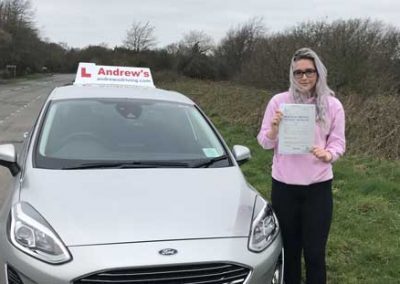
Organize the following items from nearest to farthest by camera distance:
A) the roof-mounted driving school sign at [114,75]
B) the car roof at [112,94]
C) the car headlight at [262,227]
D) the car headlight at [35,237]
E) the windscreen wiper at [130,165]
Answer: the car headlight at [35,237], the car headlight at [262,227], the windscreen wiper at [130,165], the car roof at [112,94], the roof-mounted driving school sign at [114,75]

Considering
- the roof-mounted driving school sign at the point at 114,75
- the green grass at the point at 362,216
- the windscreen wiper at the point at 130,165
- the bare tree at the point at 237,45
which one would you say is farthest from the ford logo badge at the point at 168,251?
the bare tree at the point at 237,45

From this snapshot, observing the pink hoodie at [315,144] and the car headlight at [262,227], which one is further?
the pink hoodie at [315,144]

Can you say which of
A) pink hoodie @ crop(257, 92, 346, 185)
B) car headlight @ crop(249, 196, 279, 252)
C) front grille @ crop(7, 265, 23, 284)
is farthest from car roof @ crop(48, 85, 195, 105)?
front grille @ crop(7, 265, 23, 284)

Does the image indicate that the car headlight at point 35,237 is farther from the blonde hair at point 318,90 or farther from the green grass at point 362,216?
the green grass at point 362,216

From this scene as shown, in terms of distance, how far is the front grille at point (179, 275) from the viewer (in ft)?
9.50

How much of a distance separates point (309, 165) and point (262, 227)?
598mm

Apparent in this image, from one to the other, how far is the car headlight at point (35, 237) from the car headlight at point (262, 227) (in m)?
1.06

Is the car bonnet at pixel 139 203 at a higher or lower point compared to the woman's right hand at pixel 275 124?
lower

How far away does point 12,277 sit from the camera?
311 centimetres

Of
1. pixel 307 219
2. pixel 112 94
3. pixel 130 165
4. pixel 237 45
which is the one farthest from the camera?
pixel 237 45

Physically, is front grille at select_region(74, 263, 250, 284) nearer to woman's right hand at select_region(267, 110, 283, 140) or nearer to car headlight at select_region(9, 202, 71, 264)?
car headlight at select_region(9, 202, 71, 264)

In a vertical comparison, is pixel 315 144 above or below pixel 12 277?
above

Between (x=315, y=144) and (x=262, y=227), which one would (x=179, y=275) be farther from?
(x=315, y=144)

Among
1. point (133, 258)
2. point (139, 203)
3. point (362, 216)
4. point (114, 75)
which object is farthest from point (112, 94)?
point (362, 216)
